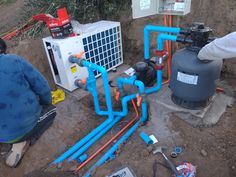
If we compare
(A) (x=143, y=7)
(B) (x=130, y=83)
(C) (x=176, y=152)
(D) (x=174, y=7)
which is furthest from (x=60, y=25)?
(C) (x=176, y=152)

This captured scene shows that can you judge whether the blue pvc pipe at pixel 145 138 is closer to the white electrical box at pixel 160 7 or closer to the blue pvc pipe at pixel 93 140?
the blue pvc pipe at pixel 93 140

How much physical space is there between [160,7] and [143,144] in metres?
1.69

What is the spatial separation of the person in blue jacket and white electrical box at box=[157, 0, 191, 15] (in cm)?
Answer: 169

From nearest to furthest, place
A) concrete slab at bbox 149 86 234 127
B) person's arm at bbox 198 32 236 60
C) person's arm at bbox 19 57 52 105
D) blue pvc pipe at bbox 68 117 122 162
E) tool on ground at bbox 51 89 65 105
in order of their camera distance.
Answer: person's arm at bbox 198 32 236 60 → person's arm at bbox 19 57 52 105 → blue pvc pipe at bbox 68 117 122 162 → concrete slab at bbox 149 86 234 127 → tool on ground at bbox 51 89 65 105

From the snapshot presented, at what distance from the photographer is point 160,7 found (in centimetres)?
257

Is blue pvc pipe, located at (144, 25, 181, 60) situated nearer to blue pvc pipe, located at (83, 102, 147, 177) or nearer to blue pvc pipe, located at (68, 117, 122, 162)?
blue pvc pipe, located at (83, 102, 147, 177)

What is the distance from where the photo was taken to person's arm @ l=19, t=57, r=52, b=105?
179 cm

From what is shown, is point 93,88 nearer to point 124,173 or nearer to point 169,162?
point 124,173

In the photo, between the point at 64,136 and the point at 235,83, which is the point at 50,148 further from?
the point at 235,83

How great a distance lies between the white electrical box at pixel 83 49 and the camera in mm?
2660

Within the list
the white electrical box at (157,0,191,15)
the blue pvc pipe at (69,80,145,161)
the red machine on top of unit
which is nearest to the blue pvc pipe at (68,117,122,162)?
the blue pvc pipe at (69,80,145,161)

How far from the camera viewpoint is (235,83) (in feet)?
9.20

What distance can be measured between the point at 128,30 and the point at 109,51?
0.63 metres

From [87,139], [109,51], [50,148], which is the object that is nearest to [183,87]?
[87,139]
